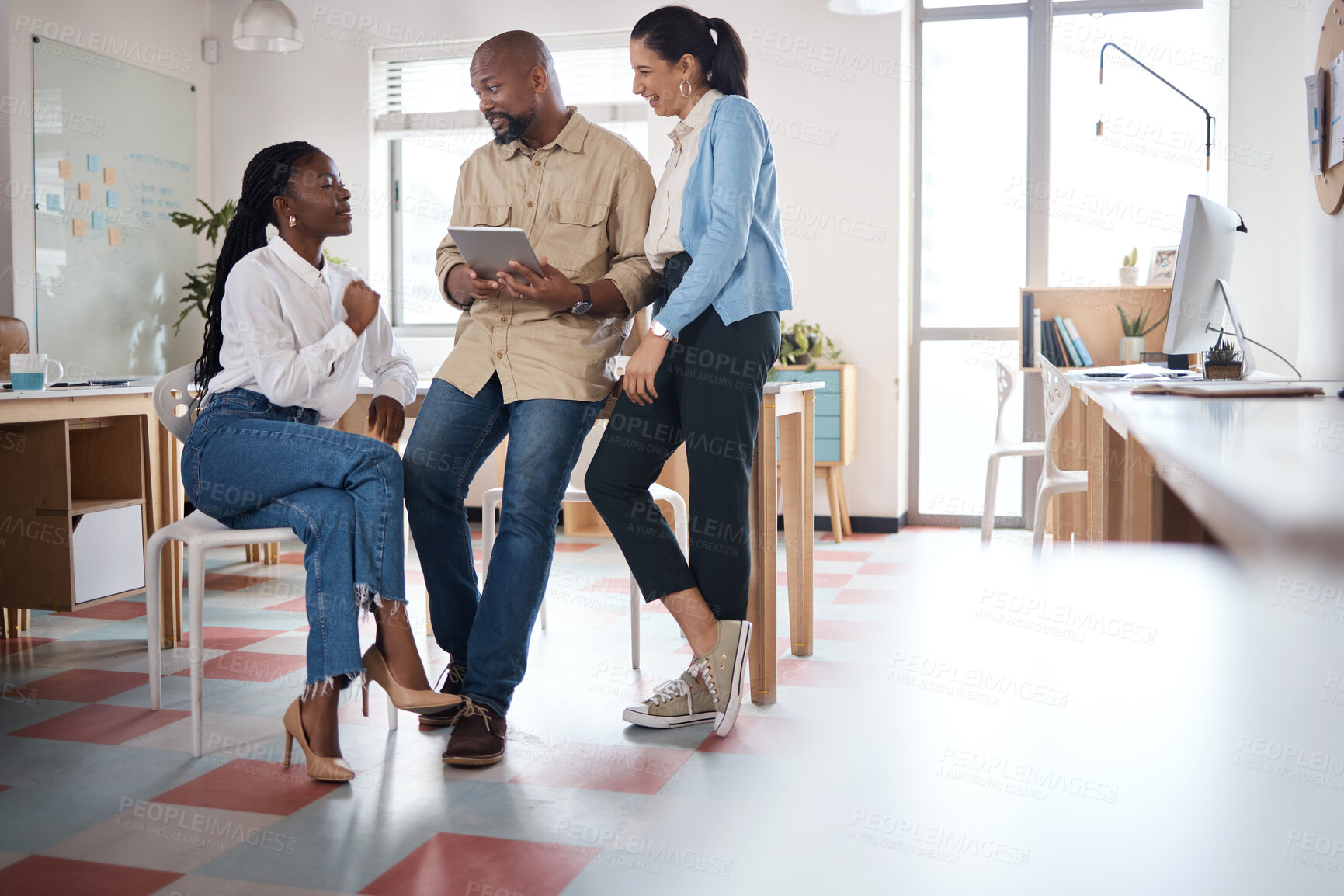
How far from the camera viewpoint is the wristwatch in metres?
2.03

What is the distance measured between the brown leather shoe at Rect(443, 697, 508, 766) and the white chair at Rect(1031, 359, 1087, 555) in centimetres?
189

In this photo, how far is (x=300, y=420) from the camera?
2.09m

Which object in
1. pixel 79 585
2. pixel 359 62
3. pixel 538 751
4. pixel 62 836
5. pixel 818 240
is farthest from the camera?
pixel 359 62

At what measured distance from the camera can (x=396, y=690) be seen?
6.18 ft

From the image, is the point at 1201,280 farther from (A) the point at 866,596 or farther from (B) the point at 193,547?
(B) the point at 193,547

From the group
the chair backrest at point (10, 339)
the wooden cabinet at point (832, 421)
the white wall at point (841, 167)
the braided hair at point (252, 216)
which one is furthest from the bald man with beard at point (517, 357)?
the white wall at point (841, 167)

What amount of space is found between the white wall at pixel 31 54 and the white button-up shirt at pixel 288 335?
3348 millimetres

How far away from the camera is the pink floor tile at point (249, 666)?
2576 mm

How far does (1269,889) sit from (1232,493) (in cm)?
23

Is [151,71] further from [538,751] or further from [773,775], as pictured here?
[773,775]

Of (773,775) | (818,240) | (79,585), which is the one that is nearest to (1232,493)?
(773,775)

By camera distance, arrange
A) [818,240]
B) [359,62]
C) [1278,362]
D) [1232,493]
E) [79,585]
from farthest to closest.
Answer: [359,62] → [818,240] → [1278,362] → [79,585] → [1232,493]

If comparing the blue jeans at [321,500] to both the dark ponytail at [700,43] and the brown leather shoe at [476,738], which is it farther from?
the dark ponytail at [700,43]

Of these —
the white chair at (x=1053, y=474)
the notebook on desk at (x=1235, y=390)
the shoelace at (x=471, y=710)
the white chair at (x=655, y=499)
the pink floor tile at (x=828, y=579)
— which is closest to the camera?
the notebook on desk at (x=1235, y=390)
